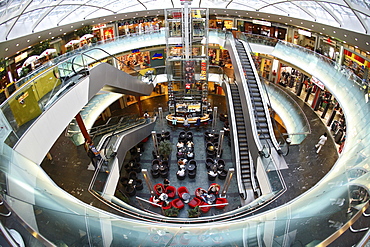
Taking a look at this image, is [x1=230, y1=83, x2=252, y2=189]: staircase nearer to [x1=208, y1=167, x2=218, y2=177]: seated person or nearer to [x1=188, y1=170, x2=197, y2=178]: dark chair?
[x1=208, y1=167, x2=218, y2=177]: seated person

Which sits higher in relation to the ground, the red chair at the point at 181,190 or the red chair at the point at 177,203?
the red chair at the point at 181,190

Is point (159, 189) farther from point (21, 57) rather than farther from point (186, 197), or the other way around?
point (21, 57)

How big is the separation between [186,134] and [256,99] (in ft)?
23.3

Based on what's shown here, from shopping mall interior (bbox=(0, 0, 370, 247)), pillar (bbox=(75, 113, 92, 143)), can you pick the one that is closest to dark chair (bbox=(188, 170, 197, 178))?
shopping mall interior (bbox=(0, 0, 370, 247))

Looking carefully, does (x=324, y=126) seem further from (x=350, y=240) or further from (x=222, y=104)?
(x=350, y=240)

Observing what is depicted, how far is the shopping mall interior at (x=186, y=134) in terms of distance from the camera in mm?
5137

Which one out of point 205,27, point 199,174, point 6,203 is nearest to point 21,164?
point 6,203

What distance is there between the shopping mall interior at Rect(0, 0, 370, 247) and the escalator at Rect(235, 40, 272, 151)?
0.29 feet

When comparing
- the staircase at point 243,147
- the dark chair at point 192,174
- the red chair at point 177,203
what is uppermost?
the staircase at point 243,147

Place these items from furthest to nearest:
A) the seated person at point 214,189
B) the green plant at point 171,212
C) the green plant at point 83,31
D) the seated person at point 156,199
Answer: the green plant at point 83,31 → the seated person at point 214,189 → the seated person at point 156,199 → the green plant at point 171,212

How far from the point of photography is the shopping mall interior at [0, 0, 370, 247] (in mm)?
5137

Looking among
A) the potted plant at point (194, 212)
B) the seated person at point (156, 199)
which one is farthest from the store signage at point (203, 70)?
the potted plant at point (194, 212)

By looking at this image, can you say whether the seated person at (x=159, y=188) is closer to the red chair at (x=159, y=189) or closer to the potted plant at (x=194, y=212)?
the red chair at (x=159, y=189)

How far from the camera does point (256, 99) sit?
48.1 ft
